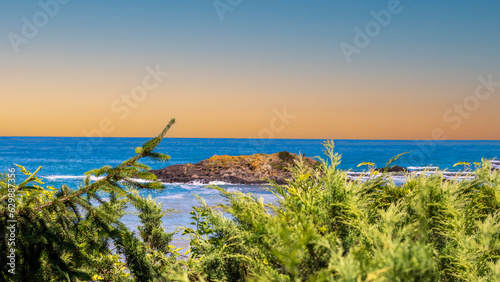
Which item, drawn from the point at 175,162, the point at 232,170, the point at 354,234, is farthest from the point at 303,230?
the point at 175,162

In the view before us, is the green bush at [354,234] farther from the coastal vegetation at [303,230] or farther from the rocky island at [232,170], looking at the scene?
the rocky island at [232,170]

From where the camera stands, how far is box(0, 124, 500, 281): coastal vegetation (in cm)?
154

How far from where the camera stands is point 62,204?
117 inches

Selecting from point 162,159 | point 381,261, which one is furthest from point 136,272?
point 381,261

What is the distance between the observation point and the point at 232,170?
36.6 metres

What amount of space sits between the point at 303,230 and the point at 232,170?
3518 centimetres

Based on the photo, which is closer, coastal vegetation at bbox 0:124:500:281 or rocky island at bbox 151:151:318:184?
coastal vegetation at bbox 0:124:500:281

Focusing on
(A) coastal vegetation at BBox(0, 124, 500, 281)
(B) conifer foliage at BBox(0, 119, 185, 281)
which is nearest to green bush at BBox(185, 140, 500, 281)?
(A) coastal vegetation at BBox(0, 124, 500, 281)

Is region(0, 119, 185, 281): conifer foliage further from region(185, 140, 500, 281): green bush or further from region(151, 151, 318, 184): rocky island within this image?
region(151, 151, 318, 184): rocky island

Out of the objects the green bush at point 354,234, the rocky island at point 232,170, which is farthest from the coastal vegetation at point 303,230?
the rocky island at point 232,170

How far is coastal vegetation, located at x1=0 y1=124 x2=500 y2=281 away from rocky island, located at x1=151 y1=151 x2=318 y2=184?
3053 cm

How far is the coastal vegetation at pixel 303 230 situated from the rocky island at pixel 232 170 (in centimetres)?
3053

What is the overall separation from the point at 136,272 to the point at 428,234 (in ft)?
10.3

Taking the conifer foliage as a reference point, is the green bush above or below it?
above
